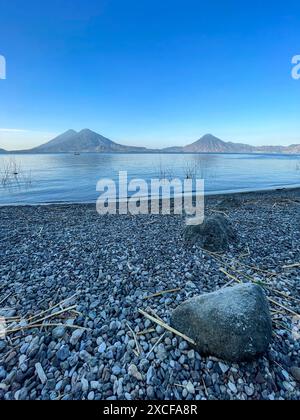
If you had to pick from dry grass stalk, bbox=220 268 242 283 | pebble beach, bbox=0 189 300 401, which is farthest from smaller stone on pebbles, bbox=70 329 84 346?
dry grass stalk, bbox=220 268 242 283

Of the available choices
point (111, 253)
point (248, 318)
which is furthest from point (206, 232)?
point (248, 318)

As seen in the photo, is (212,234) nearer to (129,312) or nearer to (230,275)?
(230,275)

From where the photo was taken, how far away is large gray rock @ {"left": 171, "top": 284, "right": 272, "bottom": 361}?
2.31m

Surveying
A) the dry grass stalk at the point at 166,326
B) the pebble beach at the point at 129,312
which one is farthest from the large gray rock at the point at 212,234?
the dry grass stalk at the point at 166,326

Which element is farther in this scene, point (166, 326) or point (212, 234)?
point (212, 234)

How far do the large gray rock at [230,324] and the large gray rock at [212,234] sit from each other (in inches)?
97.8

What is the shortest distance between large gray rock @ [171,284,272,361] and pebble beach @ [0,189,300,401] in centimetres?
13

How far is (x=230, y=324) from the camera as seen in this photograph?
238 cm

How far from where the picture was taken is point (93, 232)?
689 cm

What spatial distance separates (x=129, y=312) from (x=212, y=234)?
307cm

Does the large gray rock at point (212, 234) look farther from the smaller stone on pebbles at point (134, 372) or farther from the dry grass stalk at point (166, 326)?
the smaller stone on pebbles at point (134, 372)

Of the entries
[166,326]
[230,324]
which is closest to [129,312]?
[166,326]

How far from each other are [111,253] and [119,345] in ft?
9.03
